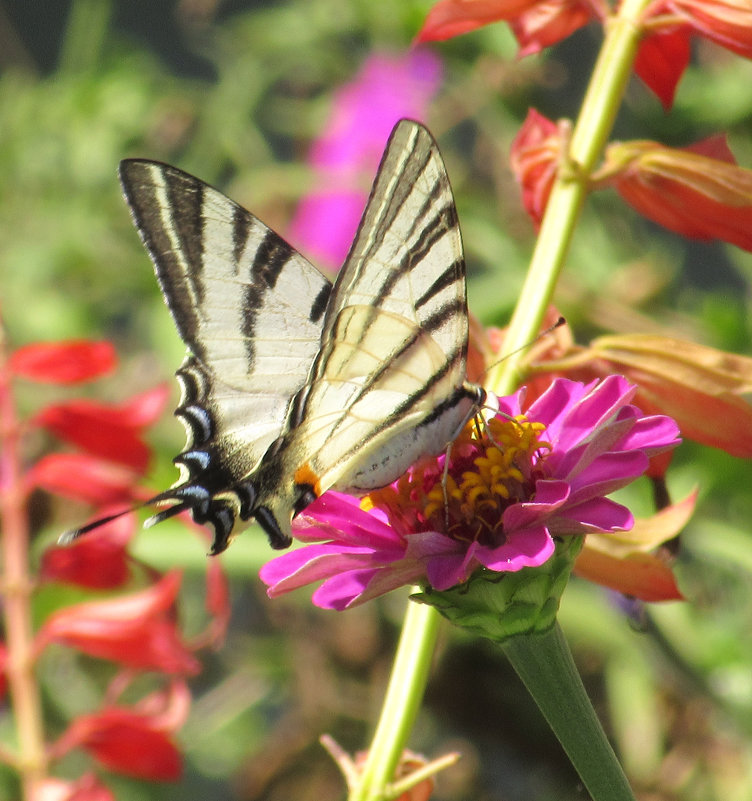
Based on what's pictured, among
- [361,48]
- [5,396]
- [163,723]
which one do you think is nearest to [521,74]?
[361,48]

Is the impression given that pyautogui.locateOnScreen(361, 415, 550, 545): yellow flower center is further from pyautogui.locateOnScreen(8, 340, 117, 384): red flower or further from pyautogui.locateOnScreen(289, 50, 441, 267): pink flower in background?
pyautogui.locateOnScreen(289, 50, 441, 267): pink flower in background

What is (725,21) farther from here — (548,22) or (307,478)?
(307,478)

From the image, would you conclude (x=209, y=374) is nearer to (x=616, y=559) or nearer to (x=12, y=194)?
(x=616, y=559)

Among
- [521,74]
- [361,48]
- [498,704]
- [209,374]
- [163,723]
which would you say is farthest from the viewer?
[361,48]

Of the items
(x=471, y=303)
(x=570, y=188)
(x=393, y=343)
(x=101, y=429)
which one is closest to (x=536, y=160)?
(x=570, y=188)

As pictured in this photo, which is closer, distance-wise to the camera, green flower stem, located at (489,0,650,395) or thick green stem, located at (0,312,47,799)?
green flower stem, located at (489,0,650,395)

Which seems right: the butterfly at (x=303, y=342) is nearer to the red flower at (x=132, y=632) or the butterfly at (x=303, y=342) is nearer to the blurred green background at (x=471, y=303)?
the red flower at (x=132, y=632)

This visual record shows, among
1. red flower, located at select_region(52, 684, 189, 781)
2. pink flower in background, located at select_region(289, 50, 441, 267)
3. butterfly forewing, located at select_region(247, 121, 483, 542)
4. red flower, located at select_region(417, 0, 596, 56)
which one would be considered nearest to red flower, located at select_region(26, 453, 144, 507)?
red flower, located at select_region(52, 684, 189, 781)

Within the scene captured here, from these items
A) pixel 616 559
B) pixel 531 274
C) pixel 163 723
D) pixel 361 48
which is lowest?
pixel 163 723
